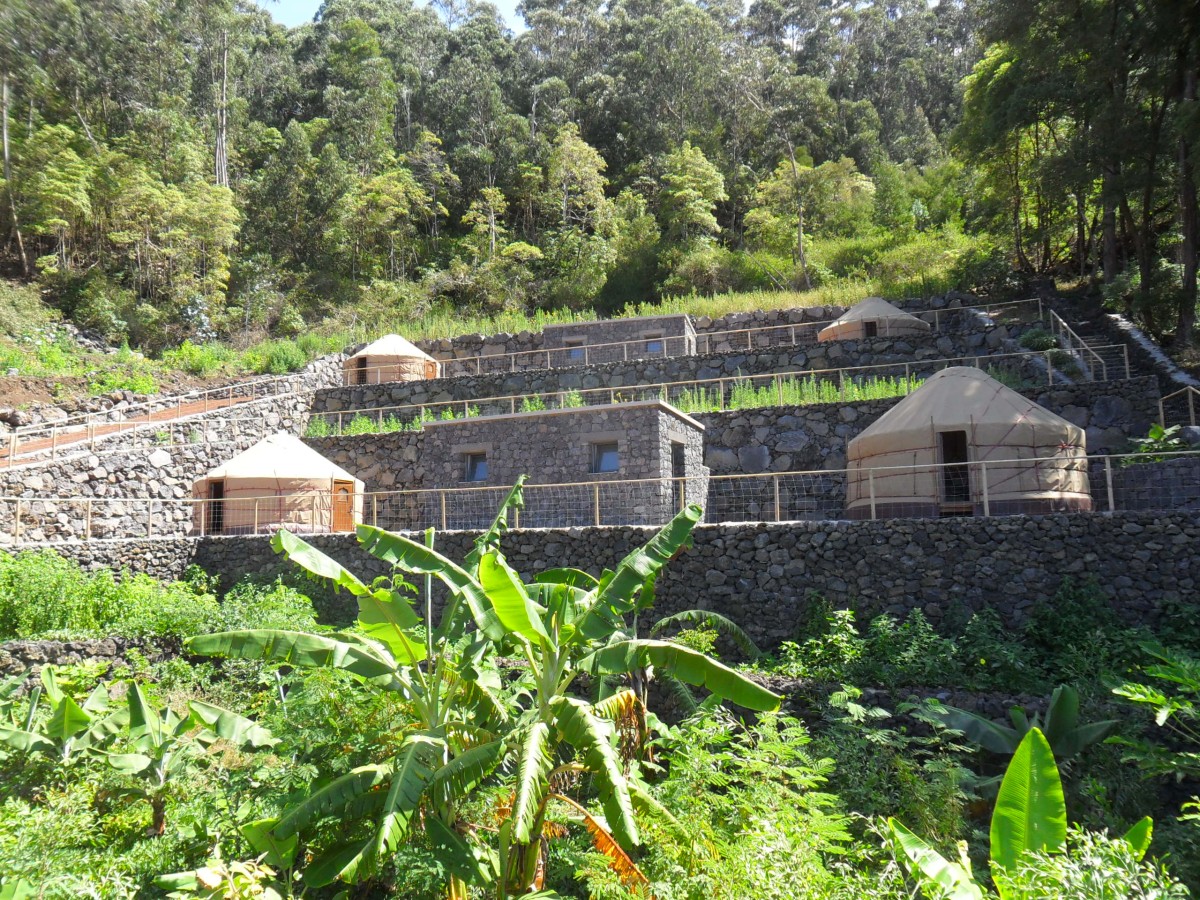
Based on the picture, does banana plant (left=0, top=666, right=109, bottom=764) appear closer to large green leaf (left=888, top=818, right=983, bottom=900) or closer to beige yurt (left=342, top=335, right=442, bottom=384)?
large green leaf (left=888, top=818, right=983, bottom=900)

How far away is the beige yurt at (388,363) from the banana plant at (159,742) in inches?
820

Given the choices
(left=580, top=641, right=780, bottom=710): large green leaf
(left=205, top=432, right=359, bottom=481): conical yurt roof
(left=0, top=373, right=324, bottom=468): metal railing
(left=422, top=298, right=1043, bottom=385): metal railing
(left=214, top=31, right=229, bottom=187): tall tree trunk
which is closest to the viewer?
(left=580, top=641, right=780, bottom=710): large green leaf

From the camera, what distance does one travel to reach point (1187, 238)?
17641 mm

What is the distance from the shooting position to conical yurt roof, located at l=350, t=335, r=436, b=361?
27109 mm

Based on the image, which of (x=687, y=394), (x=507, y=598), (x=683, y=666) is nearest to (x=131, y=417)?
(x=687, y=394)

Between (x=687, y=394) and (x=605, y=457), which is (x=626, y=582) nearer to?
(x=605, y=457)

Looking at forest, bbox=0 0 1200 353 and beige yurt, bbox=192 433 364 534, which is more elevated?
forest, bbox=0 0 1200 353

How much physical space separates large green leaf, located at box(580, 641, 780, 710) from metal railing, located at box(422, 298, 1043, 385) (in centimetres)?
1921

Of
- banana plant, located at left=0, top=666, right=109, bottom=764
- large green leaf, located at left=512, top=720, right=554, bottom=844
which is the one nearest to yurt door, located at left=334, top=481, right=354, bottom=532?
banana plant, located at left=0, top=666, right=109, bottom=764

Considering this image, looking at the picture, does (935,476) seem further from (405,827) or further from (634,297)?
(634,297)

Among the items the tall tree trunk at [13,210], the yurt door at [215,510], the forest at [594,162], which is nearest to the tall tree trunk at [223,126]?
the forest at [594,162]

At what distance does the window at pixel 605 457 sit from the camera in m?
16.7

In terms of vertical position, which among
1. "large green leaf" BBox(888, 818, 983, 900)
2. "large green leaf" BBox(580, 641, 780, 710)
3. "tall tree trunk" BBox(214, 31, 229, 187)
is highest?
"tall tree trunk" BBox(214, 31, 229, 187)

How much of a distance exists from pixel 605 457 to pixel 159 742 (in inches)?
436
